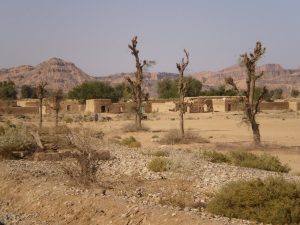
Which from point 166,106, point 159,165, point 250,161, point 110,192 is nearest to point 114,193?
point 110,192

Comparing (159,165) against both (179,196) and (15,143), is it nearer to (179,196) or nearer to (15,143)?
(179,196)

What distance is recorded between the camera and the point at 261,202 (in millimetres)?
9477

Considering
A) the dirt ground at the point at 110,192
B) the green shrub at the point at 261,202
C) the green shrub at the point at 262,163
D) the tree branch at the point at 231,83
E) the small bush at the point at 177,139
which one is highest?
the tree branch at the point at 231,83

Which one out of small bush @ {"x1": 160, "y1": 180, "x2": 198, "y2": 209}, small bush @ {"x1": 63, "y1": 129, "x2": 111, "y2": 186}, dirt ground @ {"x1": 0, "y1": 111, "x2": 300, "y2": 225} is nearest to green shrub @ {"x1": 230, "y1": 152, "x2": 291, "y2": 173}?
dirt ground @ {"x1": 0, "y1": 111, "x2": 300, "y2": 225}

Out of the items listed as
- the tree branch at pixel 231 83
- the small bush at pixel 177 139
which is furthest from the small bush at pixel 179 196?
the small bush at pixel 177 139

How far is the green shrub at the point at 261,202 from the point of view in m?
9.09

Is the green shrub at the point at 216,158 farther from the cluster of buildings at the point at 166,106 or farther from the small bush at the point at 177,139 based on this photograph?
the cluster of buildings at the point at 166,106

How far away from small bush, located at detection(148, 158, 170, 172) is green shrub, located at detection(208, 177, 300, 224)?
5.81 m

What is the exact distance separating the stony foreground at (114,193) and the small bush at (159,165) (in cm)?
17

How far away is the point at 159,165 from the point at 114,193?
4.23 metres

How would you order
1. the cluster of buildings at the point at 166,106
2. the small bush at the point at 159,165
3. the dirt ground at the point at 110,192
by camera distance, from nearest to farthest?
the dirt ground at the point at 110,192, the small bush at the point at 159,165, the cluster of buildings at the point at 166,106

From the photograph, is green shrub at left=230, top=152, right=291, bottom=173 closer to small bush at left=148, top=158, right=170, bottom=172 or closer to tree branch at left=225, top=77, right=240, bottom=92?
small bush at left=148, top=158, right=170, bottom=172

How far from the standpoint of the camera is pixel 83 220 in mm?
10328

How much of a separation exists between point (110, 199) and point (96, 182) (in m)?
2.06
